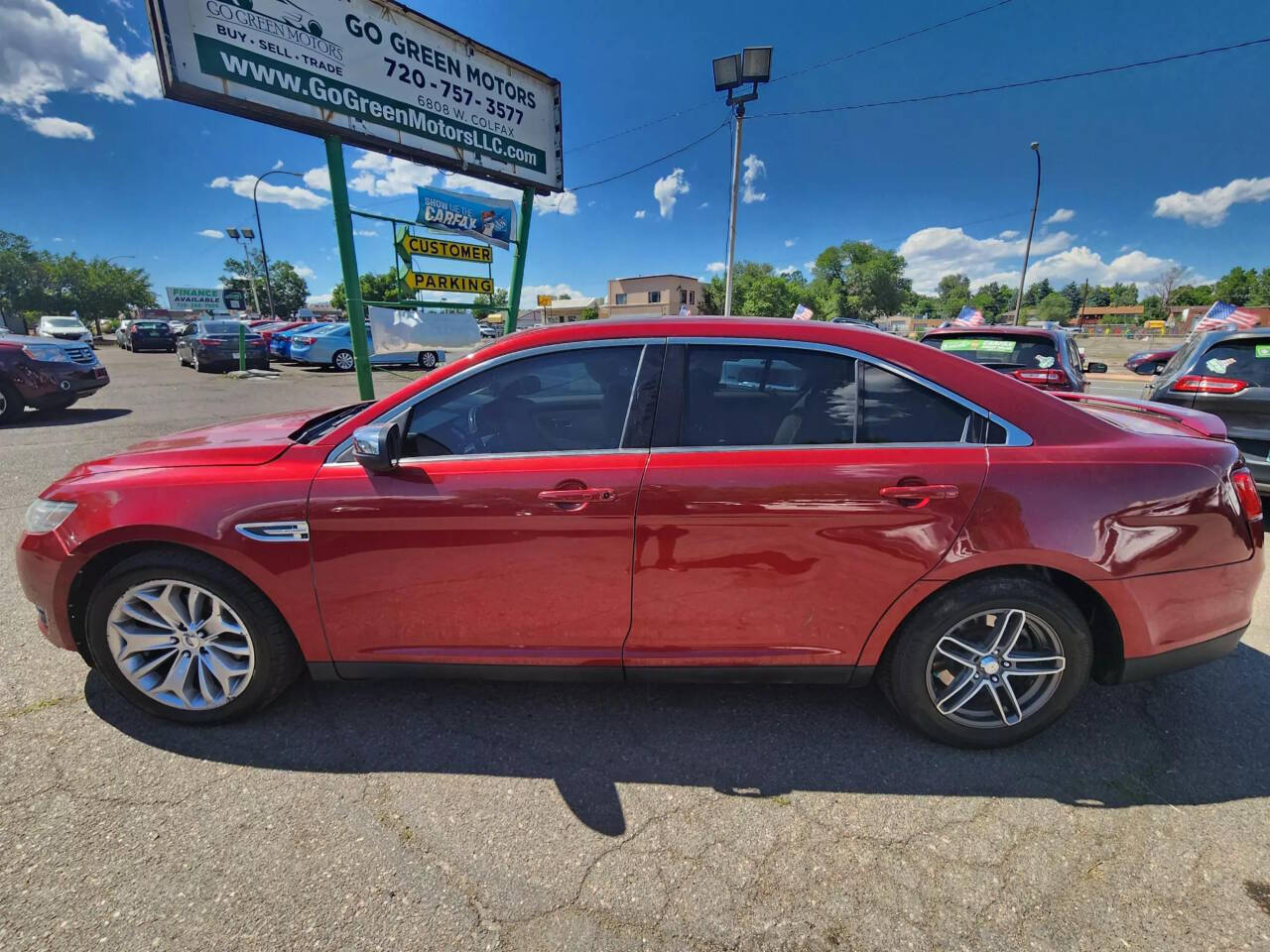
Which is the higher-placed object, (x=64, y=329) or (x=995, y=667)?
(x=64, y=329)

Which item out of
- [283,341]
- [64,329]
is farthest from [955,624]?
[64,329]

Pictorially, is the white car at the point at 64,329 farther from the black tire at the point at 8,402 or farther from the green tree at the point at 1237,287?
the green tree at the point at 1237,287

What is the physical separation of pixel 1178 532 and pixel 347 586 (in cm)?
305

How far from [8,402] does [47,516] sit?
9.05m

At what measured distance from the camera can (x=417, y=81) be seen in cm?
672

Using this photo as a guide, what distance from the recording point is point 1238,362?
459cm

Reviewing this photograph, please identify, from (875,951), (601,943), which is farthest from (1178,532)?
(601,943)

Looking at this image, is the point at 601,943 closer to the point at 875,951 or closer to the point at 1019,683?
the point at 875,951

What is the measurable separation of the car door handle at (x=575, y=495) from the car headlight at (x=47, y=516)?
6.21 ft

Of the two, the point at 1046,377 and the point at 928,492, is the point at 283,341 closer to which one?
the point at 1046,377

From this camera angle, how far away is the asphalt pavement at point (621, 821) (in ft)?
5.28

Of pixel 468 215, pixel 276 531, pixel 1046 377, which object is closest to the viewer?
pixel 276 531

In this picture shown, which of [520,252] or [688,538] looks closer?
[688,538]

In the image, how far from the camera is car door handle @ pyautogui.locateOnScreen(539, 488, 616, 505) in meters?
2.02
